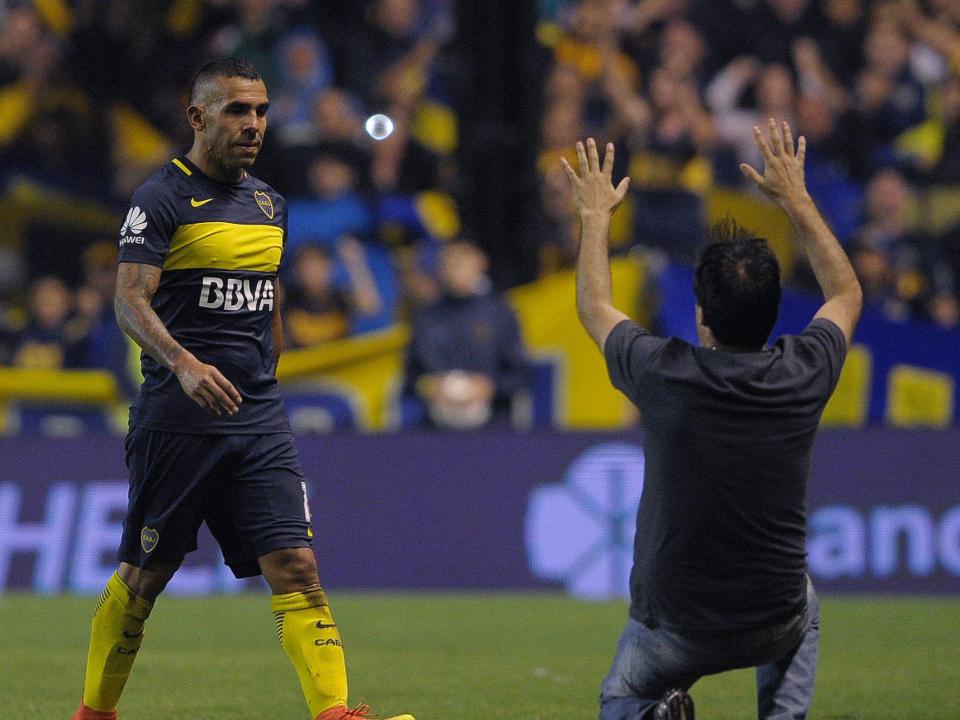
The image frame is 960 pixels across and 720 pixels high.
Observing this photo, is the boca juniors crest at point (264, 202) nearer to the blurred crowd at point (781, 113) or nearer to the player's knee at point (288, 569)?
the player's knee at point (288, 569)

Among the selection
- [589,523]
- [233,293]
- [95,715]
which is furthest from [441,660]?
[233,293]

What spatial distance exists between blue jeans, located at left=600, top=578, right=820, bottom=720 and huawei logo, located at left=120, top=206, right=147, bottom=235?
2071mm

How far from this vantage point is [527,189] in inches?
532

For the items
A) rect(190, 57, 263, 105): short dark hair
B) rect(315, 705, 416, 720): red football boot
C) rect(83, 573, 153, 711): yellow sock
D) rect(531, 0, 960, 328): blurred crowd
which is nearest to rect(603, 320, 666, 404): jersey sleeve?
rect(315, 705, 416, 720): red football boot

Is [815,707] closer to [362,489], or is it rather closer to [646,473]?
[646,473]

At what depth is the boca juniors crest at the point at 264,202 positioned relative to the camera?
5.52 metres

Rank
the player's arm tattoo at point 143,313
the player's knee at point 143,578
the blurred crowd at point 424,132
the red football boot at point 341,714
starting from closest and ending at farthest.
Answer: the player's arm tattoo at point 143,313 < the red football boot at point 341,714 < the player's knee at point 143,578 < the blurred crowd at point 424,132

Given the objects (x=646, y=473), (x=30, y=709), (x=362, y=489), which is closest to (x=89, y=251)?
(x=362, y=489)

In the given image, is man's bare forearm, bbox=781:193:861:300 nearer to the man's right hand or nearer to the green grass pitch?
the man's right hand

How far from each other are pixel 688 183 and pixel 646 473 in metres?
9.69

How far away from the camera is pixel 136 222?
523 centimetres

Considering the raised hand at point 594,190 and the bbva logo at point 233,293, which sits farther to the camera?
the bbva logo at point 233,293

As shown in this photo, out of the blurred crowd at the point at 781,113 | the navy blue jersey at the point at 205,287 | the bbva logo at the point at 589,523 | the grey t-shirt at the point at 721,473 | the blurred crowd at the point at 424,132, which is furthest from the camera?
the blurred crowd at the point at 424,132

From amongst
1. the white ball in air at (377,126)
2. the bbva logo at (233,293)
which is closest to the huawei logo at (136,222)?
the bbva logo at (233,293)
